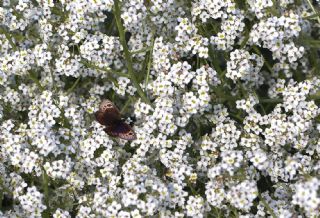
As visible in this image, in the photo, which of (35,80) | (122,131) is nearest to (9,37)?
(35,80)

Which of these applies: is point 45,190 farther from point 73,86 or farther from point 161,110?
point 161,110

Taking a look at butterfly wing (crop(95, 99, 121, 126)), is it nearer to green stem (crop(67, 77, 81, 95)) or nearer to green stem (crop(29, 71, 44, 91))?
green stem (crop(67, 77, 81, 95))

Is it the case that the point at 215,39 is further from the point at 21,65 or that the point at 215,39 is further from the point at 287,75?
the point at 21,65

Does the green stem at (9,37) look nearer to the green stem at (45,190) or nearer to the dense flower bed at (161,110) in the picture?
the dense flower bed at (161,110)

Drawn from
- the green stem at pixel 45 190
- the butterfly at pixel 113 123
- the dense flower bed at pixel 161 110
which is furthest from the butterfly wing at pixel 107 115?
the green stem at pixel 45 190

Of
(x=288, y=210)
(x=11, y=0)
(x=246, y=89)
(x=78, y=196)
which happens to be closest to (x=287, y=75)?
(x=246, y=89)

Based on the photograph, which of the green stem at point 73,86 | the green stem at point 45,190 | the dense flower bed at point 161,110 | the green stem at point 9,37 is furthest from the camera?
the green stem at point 73,86
